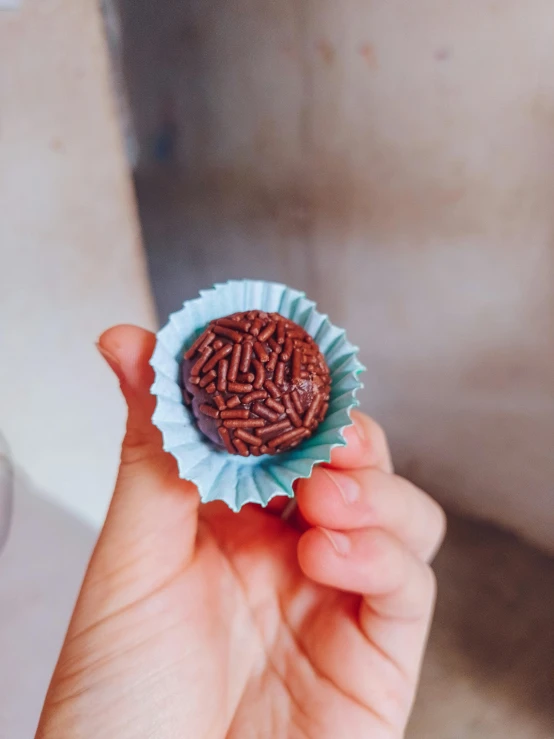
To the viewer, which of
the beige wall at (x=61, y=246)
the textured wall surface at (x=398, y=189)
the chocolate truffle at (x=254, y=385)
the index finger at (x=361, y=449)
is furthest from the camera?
the beige wall at (x=61, y=246)

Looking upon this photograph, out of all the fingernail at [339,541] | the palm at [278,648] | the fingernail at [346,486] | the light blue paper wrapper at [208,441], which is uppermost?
the light blue paper wrapper at [208,441]

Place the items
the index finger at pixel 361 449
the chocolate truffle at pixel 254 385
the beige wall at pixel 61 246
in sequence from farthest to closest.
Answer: the beige wall at pixel 61 246 < the index finger at pixel 361 449 < the chocolate truffle at pixel 254 385

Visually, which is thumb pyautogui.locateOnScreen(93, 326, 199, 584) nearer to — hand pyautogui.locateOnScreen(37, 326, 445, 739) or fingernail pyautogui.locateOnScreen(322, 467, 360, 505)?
hand pyautogui.locateOnScreen(37, 326, 445, 739)

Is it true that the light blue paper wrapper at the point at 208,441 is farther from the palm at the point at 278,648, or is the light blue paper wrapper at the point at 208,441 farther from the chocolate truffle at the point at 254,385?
the palm at the point at 278,648

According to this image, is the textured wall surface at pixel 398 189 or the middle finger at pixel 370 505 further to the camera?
the textured wall surface at pixel 398 189

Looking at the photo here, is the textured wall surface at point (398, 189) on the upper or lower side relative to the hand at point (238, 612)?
upper

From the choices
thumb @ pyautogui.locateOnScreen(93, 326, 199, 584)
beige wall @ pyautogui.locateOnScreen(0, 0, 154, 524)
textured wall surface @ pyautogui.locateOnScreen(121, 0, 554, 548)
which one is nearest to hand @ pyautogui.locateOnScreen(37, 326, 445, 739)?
thumb @ pyautogui.locateOnScreen(93, 326, 199, 584)

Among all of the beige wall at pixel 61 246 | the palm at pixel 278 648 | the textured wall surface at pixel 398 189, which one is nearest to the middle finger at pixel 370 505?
the palm at pixel 278 648

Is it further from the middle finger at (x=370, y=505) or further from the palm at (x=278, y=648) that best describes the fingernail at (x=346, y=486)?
the palm at (x=278, y=648)

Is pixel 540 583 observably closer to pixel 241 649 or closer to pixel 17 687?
pixel 241 649
